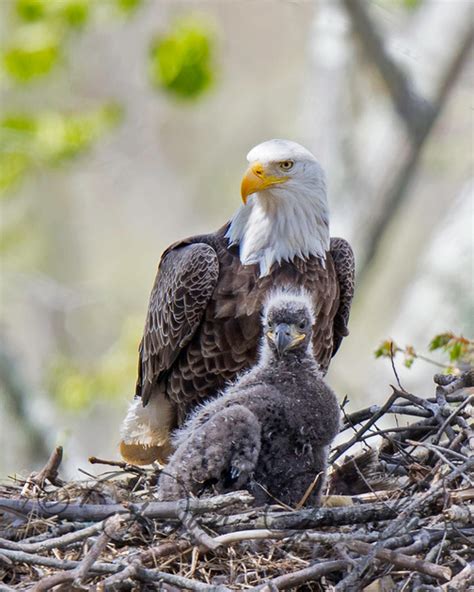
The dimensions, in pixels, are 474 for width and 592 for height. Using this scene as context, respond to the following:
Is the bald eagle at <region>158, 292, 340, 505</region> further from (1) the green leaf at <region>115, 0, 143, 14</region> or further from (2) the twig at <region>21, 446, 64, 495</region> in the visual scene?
(1) the green leaf at <region>115, 0, 143, 14</region>

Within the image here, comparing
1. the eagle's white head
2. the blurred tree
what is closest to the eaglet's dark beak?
the eagle's white head

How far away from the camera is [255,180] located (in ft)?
21.9

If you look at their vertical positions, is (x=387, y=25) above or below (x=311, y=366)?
above

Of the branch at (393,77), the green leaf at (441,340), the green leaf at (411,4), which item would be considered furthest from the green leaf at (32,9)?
the green leaf at (441,340)

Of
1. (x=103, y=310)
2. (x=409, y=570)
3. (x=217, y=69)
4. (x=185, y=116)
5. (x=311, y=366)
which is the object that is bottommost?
(x=409, y=570)

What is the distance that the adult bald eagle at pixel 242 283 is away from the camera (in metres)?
6.66

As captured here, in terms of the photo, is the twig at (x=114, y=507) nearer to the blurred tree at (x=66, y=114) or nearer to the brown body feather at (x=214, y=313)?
the brown body feather at (x=214, y=313)

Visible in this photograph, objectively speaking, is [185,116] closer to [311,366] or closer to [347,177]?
[347,177]

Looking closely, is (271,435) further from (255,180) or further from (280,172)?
(280,172)

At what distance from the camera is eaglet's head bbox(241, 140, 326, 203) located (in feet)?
22.0

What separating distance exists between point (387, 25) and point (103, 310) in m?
9.38

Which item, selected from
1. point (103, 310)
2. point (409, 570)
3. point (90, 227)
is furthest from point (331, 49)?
point (90, 227)

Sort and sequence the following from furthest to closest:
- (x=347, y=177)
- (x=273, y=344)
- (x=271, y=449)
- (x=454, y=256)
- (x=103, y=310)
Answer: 1. (x=103, y=310)
2. (x=347, y=177)
3. (x=454, y=256)
4. (x=273, y=344)
5. (x=271, y=449)

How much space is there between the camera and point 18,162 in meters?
15.0
